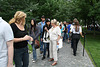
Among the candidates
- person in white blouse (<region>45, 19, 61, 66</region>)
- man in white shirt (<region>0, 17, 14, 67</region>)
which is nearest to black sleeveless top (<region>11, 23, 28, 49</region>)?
man in white shirt (<region>0, 17, 14, 67</region>)

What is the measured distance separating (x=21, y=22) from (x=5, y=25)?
963 mm

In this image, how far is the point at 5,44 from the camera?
5.49 feet

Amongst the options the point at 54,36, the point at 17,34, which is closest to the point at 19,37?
the point at 17,34

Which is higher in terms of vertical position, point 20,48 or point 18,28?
point 18,28

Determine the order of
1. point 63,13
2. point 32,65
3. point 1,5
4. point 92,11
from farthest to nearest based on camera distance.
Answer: point 63,13 → point 92,11 → point 1,5 → point 32,65

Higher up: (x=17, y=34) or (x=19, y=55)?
(x=17, y=34)

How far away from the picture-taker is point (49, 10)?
18.6m

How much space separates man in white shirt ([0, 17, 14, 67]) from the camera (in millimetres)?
1616

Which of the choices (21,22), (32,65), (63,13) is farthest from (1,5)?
(63,13)

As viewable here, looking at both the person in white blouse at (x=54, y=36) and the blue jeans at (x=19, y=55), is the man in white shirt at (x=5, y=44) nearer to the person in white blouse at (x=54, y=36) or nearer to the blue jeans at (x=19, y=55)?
the blue jeans at (x=19, y=55)

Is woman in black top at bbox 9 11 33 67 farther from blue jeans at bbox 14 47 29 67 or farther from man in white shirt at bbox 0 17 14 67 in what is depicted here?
man in white shirt at bbox 0 17 14 67

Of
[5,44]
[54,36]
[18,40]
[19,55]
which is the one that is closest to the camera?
[5,44]

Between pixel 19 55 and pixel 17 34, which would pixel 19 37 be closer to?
pixel 17 34

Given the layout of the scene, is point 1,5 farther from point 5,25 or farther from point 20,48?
point 5,25
